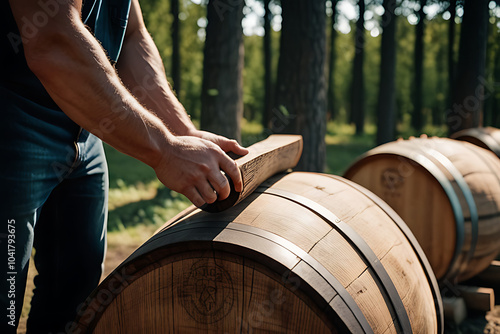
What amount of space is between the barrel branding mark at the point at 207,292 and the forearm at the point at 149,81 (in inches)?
30.2

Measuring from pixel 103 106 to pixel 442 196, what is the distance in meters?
2.90

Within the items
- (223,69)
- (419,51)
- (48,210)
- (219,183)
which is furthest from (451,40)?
(219,183)

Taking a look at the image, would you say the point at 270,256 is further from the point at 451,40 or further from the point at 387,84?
the point at 451,40

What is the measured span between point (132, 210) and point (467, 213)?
526 centimetres

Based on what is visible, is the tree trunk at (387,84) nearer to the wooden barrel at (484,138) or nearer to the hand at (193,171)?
the wooden barrel at (484,138)

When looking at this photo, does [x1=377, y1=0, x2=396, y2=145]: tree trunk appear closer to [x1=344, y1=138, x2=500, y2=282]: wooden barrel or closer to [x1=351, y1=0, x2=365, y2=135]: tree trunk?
[x1=351, y1=0, x2=365, y2=135]: tree trunk

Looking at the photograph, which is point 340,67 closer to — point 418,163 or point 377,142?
point 377,142

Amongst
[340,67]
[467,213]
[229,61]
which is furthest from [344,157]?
[340,67]

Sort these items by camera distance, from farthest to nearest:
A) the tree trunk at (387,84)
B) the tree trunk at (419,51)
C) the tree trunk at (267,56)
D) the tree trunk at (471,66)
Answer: the tree trunk at (267,56), the tree trunk at (419,51), the tree trunk at (387,84), the tree trunk at (471,66)

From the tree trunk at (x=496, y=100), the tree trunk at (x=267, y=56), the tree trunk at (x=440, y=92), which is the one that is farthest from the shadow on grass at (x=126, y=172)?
the tree trunk at (x=440, y=92)

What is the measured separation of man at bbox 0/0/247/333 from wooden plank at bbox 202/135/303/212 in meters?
0.09

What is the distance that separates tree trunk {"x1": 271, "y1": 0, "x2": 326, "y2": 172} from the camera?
6.12m

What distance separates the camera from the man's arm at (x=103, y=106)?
141cm

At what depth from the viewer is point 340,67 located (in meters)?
36.3
